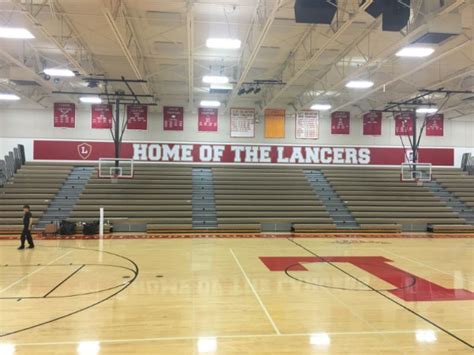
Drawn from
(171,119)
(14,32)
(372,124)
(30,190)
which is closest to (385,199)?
(372,124)

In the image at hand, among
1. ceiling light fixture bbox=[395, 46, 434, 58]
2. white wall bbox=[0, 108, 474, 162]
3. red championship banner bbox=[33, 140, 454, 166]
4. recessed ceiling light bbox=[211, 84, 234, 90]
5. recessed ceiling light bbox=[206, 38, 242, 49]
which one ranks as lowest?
red championship banner bbox=[33, 140, 454, 166]

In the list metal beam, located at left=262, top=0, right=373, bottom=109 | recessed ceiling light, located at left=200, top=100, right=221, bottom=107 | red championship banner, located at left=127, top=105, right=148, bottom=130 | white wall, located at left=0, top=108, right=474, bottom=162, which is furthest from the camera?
red championship banner, located at left=127, top=105, right=148, bottom=130

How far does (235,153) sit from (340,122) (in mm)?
5729

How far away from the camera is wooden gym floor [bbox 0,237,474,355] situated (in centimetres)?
446

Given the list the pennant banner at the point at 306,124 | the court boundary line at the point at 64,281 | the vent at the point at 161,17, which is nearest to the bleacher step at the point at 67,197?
the court boundary line at the point at 64,281

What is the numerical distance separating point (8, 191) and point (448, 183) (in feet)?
66.9

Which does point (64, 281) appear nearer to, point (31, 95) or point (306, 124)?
point (31, 95)

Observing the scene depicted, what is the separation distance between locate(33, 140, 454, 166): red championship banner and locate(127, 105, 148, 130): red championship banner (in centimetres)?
89

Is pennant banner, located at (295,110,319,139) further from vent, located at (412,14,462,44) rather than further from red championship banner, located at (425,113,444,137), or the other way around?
vent, located at (412,14,462,44)

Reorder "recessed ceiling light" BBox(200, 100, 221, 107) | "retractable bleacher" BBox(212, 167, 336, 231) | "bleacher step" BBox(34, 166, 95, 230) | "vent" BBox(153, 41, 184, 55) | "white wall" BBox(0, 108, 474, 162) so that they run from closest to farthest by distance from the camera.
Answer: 1. "vent" BBox(153, 41, 184, 55)
2. "bleacher step" BBox(34, 166, 95, 230)
3. "retractable bleacher" BBox(212, 167, 336, 231)
4. "recessed ceiling light" BBox(200, 100, 221, 107)
5. "white wall" BBox(0, 108, 474, 162)

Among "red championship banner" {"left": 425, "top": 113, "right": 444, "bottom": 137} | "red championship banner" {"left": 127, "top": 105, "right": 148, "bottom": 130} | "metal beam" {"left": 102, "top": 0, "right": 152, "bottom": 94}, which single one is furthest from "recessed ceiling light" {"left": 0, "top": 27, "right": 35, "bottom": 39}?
"red championship banner" {"left": 425, "top": 113, "right": 444, "bottom": 137}

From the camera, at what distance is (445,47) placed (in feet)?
35.7

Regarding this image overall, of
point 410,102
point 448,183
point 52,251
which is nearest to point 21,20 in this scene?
point 52,251

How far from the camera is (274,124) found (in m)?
19.7
